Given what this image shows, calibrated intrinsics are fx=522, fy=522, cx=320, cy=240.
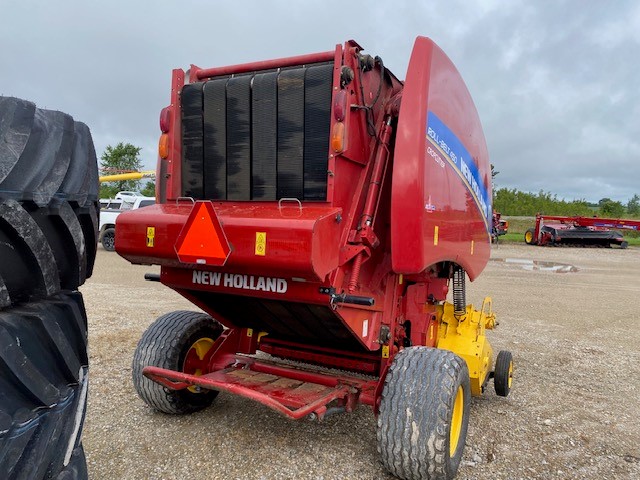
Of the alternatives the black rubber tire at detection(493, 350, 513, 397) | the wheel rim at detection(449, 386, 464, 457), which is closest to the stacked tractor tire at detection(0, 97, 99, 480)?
the wheel rim at detection(449, 386, 464, 457)

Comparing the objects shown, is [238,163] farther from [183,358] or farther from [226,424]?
[226,424]

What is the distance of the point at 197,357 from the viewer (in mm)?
4246

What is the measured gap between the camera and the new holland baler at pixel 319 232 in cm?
302

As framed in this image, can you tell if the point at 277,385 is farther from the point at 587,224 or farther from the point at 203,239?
the point at 587,224

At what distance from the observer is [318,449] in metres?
3.53

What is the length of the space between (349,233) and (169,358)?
5.76 feet

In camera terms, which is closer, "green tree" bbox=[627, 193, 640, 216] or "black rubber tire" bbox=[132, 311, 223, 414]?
"black rubber tire" bbox=[132, 311, 223, 414]

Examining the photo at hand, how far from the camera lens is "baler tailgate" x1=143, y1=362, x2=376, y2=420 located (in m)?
3.08

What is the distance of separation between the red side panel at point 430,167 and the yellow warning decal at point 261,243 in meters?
0.79

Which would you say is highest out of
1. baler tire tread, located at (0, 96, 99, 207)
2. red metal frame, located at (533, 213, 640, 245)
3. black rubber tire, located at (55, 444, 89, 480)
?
baler tire tread, located at (0, 96, 99, 207)

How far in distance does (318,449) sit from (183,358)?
127cm

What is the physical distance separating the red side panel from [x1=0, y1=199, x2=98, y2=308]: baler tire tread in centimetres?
176

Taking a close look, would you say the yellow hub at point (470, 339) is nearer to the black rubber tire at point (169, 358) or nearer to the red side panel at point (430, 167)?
the red side panel at point (430, 167)

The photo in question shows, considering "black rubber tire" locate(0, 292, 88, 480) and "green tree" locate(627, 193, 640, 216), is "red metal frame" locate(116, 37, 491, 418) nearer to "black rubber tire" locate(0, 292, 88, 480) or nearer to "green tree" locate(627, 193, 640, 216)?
"black rubber tire" locate(0, 292, 88, 480)
